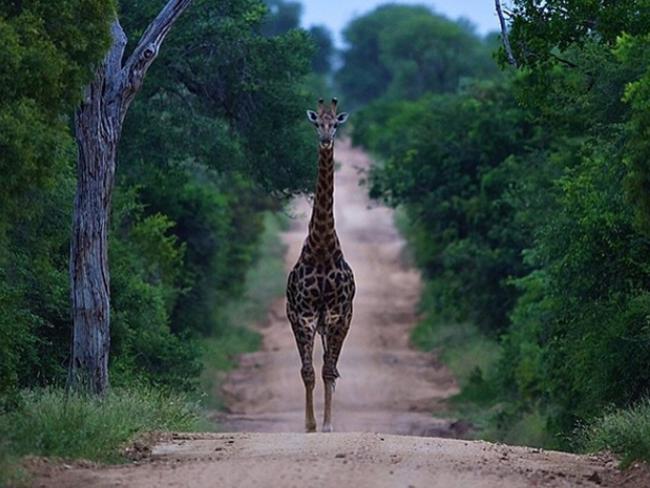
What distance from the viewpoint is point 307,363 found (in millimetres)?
19250

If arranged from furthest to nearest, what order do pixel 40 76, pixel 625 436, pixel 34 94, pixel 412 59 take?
pixel 412 59 < pixel 625 436 < pixel 34 94 < pixel 40 76

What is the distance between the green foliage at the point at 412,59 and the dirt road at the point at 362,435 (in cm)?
2283

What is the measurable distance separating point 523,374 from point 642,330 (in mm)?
8435

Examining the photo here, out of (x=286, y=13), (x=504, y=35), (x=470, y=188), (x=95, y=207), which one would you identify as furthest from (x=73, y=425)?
(x=286, y=13)

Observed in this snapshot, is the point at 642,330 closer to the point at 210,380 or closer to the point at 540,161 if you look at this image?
the point at 540,161

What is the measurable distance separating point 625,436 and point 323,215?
571cm

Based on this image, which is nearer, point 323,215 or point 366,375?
point 323,215

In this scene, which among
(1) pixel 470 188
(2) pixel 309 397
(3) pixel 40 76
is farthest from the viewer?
(1) pixel 470 188

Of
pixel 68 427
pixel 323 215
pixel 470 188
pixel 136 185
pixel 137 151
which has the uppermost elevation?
pixel 470 188

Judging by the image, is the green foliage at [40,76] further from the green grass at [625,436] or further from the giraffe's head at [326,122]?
the green grass at [625,436]

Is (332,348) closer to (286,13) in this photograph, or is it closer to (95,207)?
(95,207)

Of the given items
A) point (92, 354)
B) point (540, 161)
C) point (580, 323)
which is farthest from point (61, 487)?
point (540, 161)

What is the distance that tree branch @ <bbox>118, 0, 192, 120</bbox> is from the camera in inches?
685

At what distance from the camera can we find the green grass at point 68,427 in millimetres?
13562
